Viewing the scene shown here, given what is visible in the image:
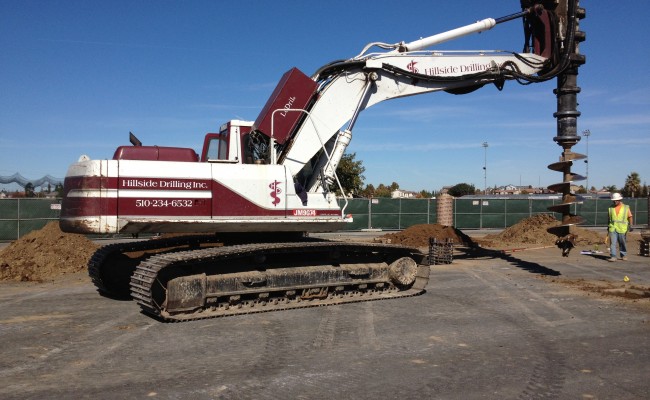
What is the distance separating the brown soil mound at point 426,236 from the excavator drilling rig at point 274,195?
8.37m

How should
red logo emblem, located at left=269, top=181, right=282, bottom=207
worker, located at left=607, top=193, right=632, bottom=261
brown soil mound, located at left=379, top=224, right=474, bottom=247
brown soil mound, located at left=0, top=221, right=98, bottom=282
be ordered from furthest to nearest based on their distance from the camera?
1. brown soil mound, located at left=379, top=224, right=474, bottom=247
2. worker, located at left=607, top=193, right=632, bottom=261
3. brown soil mound, located at left=0, top=221, right=98, bottom=282
4. red logo emblem, located at left=269, top=181, right=282, bottom=207

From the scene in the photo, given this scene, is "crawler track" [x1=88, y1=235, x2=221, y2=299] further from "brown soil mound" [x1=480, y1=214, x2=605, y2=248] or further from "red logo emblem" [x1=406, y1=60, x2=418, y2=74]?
"brown soil mound" [x1=480, y1=214, x2=605, y2=248]

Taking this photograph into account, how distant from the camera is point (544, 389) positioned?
491 centimetres

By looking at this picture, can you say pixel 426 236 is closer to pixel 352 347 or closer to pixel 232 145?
pixel 232 145

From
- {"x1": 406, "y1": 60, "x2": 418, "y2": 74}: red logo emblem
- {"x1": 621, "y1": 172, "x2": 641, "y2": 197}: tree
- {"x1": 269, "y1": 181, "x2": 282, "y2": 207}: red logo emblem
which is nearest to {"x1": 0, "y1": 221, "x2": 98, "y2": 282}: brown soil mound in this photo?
{"x1": 269, "y1": 181, "x2": 282, "y2": 207}: red logo emblem

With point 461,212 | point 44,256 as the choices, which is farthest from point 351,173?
point 44,256

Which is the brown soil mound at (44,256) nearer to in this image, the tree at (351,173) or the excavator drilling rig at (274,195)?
the excavator drilling rig at (274,195)

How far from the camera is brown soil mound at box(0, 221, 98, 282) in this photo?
1238 cm

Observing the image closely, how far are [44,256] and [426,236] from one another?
12.4 metres

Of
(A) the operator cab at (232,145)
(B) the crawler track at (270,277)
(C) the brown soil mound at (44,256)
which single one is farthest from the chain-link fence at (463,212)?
(A) the operator cab at (232,145)

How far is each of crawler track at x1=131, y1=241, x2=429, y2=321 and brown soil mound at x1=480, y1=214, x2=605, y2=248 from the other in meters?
11.8

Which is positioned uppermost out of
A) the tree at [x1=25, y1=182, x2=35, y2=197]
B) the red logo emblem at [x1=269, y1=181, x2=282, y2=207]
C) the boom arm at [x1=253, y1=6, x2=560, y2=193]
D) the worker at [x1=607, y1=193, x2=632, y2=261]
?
the boom arm at [x1=253, y1=6, x2=560, y2=193]

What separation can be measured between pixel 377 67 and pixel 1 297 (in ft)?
26.0

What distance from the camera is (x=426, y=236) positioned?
19.9 meters
